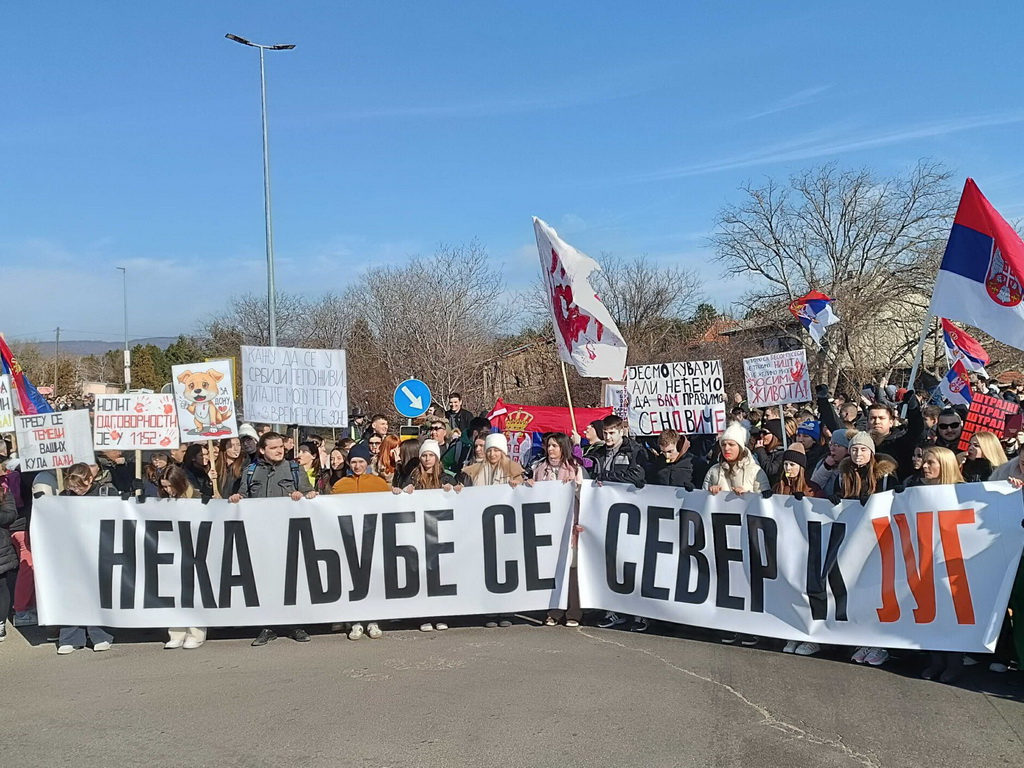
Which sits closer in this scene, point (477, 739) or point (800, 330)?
point (477, 739)

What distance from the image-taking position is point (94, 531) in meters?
7.47

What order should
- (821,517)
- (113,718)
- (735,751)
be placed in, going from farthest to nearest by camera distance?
1. (821,517)
2. (113,718)
3. (735,751)

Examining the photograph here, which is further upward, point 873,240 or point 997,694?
point 873,240

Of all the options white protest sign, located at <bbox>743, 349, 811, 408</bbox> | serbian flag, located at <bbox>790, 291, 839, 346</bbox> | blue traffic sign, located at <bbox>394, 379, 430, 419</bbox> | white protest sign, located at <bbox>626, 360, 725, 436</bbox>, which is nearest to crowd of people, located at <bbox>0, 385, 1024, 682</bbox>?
white protest sign, located at <bbox>626, 360, 725, 436</bbox>

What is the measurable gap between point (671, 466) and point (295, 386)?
187 inches

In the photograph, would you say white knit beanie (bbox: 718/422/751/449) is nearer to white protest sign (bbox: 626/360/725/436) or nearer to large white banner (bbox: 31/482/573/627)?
large white banner (bbox: 31/482/573/627)

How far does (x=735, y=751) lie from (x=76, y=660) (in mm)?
4996

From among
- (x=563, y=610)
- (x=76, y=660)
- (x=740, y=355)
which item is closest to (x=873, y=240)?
(x=740, y=355)

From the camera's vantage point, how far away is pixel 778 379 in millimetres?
12625

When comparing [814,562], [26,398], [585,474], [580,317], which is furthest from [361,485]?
[26,398]

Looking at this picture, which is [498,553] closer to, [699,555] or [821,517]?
[699,555]

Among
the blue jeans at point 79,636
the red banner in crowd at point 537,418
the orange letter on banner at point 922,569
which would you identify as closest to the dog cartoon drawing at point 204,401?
the blue jeans at point 79,636

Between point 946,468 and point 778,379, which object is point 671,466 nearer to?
point 946,468

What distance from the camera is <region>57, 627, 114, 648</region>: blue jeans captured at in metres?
7.40
